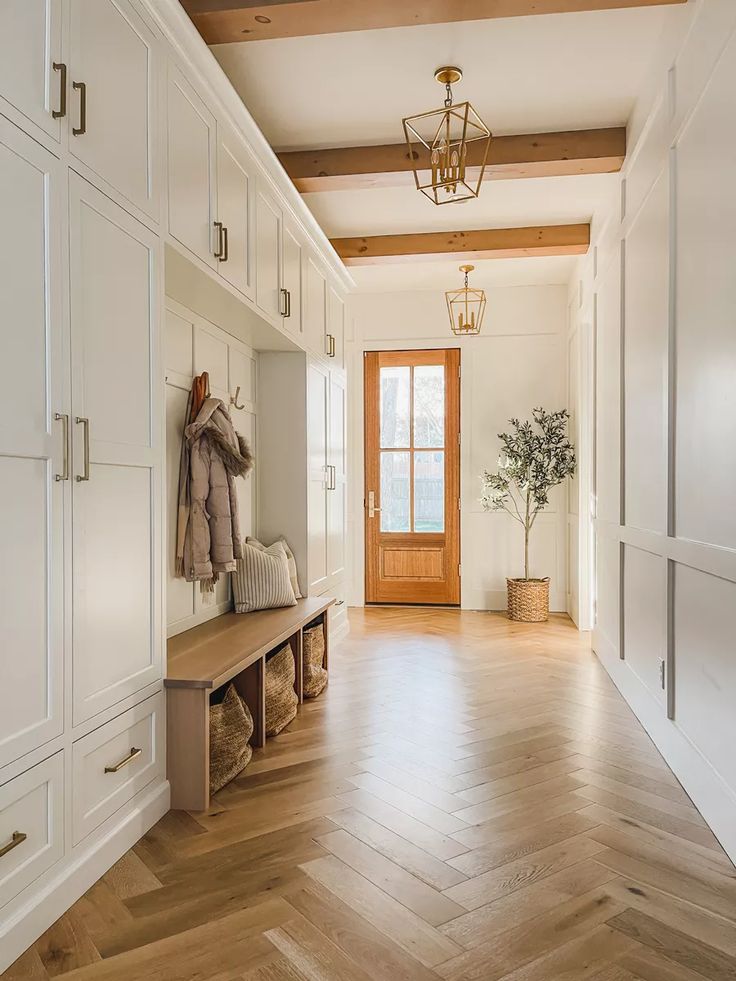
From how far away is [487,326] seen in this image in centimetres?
667

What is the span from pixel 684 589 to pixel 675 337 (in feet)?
3.00

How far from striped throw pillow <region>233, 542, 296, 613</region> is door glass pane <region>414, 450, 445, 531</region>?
116 inches

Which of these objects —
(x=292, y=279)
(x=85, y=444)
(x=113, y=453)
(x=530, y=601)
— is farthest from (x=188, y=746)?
(x=530, y=601)

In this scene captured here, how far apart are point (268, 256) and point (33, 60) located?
1957 mm

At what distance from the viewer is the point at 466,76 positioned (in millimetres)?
3410

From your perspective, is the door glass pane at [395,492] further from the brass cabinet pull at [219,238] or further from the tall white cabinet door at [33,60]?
the tall white cabinet door at [33,60]

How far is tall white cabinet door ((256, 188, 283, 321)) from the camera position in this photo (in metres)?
3.52

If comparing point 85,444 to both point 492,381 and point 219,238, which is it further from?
point 492,381

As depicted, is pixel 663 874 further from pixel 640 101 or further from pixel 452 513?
pixel 452 513

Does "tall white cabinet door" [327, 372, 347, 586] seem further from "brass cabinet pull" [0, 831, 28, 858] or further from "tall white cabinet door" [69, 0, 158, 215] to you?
"brass cabinet pull" [0, 831, 28, 858]

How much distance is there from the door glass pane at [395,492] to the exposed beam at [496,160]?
2.97m

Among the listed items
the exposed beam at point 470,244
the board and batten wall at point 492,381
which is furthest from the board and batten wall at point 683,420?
the board and batten wall at point 492,381

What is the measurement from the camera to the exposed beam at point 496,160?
3943mm

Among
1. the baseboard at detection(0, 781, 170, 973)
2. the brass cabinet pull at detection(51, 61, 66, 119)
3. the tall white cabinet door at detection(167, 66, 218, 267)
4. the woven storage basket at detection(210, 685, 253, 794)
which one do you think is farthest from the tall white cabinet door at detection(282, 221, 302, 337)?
the baseboard at detection(0, 781, 170, 973)
